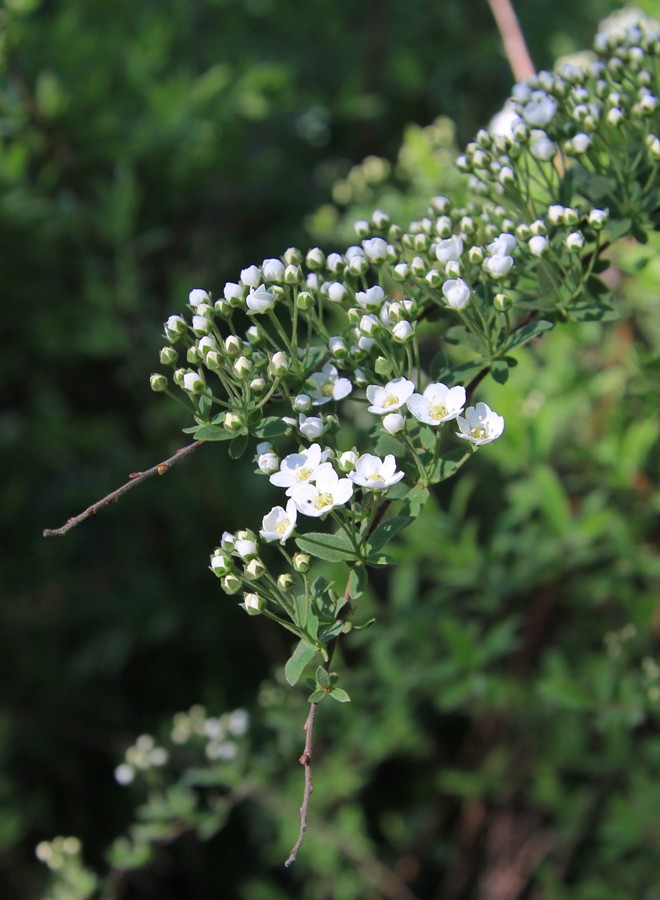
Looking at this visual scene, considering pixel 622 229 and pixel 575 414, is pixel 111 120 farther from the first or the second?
pixel 622 229

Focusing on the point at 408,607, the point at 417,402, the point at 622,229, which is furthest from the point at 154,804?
the point at 622,229

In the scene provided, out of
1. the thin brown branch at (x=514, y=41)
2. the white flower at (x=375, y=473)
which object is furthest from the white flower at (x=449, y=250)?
the thin brown branch at (x=514, y=41)

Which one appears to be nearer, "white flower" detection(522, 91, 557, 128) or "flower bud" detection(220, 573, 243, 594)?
"flower bud" detection(220, 573, 243, 594)

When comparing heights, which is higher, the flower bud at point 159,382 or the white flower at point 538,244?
the flower bud at point 159,382

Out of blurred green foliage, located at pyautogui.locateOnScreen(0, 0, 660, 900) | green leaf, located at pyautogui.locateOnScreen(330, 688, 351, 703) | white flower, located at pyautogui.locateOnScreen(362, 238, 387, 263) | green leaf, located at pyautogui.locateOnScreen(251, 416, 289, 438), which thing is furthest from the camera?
blurred green foliage, located at pyautogui.locateOnScreen(0, 0, 660, 900)

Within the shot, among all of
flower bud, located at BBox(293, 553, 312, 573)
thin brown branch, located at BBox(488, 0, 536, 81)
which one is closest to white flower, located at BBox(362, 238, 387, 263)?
flower bud, located at BBox(293, 553, 312, 573)

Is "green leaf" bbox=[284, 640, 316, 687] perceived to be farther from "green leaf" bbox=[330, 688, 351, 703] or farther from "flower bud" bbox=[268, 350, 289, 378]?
"flower bud" bbox=[268, 350, 289, 378]

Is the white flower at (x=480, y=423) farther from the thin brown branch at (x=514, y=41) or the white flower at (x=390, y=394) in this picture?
the thin brown branch at (x=514, y=41)
